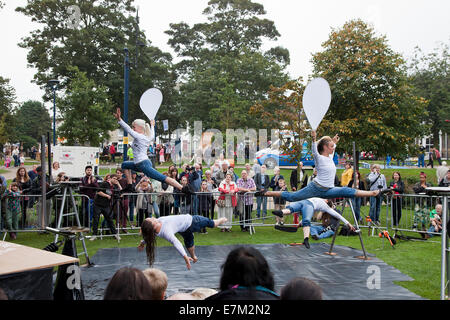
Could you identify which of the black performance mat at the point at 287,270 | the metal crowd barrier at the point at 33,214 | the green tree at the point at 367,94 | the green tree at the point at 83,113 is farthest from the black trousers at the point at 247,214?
the green tree at the point at 83,113

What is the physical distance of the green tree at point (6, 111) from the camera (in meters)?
31.6

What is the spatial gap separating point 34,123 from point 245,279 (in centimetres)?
6538

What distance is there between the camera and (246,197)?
10.6m

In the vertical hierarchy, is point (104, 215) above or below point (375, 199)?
below

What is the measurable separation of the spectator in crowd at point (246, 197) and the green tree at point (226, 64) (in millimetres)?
16422

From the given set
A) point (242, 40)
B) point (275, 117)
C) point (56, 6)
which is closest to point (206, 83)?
point (242, 40)

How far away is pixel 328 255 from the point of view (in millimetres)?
7832

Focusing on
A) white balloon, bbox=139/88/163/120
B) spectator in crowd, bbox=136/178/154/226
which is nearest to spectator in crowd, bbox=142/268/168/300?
white balloon, bbox=139/88/163/120

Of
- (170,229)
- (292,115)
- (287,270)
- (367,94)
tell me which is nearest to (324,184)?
(287,270)

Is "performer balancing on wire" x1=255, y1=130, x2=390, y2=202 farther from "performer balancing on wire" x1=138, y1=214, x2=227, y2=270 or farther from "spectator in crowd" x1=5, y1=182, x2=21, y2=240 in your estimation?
"spectator in crowd" x1=5, y1=182, x2=21, y2=240

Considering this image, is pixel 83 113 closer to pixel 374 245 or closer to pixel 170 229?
pixel 374 245

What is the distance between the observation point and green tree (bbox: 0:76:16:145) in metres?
31.6

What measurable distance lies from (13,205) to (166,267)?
442 centimetres

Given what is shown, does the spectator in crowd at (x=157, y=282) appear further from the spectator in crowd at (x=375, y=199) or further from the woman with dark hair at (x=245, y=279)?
the spectator in crowd at (x=375, y=199)
